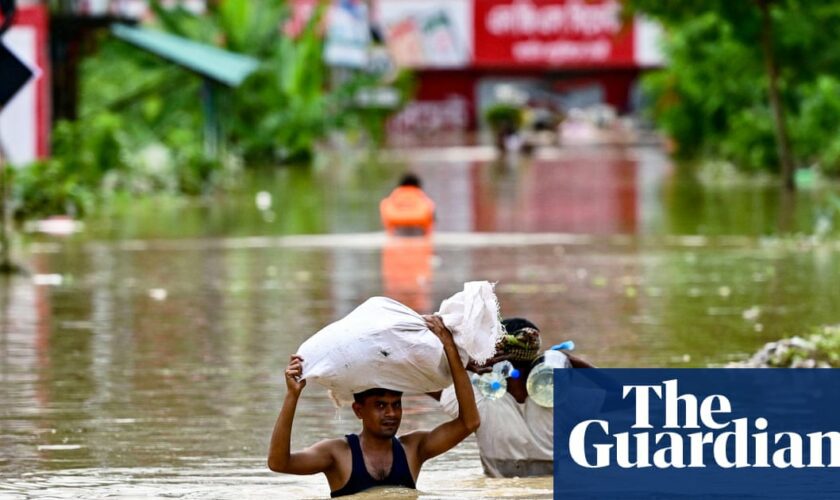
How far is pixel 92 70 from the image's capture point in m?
42.3

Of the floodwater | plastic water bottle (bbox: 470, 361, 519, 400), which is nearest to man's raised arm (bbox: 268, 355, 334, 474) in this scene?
the floodwater

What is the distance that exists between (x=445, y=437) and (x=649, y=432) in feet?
3.24

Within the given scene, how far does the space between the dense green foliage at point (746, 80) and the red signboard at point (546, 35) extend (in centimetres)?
2380

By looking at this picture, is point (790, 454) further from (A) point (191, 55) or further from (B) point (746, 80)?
(A) point (191, 55)

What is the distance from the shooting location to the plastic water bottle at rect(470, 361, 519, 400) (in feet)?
27.8

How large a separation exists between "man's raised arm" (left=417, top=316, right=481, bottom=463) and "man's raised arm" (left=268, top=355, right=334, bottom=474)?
0.39 metres

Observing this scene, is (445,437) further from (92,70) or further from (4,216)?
(92,70)

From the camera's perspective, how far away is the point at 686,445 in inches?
292

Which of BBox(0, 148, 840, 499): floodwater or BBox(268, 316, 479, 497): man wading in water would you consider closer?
BBox(268, 316, 479, 497): man wading in water

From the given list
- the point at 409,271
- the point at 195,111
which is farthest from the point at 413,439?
the point at 195,111

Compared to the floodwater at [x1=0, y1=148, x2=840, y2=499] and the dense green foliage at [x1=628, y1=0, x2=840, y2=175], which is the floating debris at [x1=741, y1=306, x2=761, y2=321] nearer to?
the floodwater at [x1=0, y1=148, x2=840, y2=499]

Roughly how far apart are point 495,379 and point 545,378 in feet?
0.70

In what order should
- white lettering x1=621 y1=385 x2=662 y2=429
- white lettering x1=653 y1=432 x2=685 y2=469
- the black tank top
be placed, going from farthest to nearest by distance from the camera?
the black tank top → white lettering x1=653 y1=432 x2=685 y2=469 → white lettering x1=621 y1=385 x2=662 y2=429

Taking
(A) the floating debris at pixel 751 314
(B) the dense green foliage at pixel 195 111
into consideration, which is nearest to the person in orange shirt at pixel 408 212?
(B) the dense green foliage at pixel 195 111
